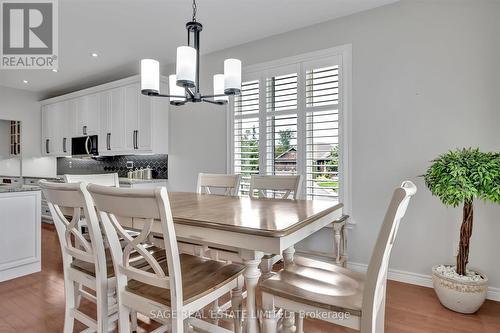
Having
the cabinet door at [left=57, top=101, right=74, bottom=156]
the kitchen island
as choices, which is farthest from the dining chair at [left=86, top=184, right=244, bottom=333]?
the cabinet door at [left=57, top=101, right=74, bottom=156]

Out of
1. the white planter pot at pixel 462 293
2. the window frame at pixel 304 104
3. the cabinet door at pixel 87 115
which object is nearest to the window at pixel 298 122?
the window frame at pixel 304 104

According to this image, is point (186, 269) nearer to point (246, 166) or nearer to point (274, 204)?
point (274, 204)

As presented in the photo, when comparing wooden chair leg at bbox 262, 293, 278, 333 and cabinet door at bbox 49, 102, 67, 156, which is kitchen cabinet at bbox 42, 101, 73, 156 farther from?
wooden chair leg at bbox 262, 293, 278, 333

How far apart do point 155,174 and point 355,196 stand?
324 centimetres

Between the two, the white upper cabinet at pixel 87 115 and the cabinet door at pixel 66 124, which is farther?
the cabinet door at pixel 66 124

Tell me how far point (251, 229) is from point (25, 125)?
6.64 metres

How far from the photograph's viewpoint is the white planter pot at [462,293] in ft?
6.68

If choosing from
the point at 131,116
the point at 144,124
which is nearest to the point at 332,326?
the point at 144,124

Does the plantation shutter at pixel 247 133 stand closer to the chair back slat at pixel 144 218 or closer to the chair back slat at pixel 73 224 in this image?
the chair back slat at pixel 73 224

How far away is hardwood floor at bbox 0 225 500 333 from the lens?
1.93 meters

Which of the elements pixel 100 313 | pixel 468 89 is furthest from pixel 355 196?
pixel 100 313

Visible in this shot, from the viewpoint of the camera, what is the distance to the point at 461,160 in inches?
80.6

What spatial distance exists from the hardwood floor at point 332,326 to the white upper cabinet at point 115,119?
2.20 meters

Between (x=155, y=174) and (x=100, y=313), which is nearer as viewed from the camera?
(x=100, y=313)
